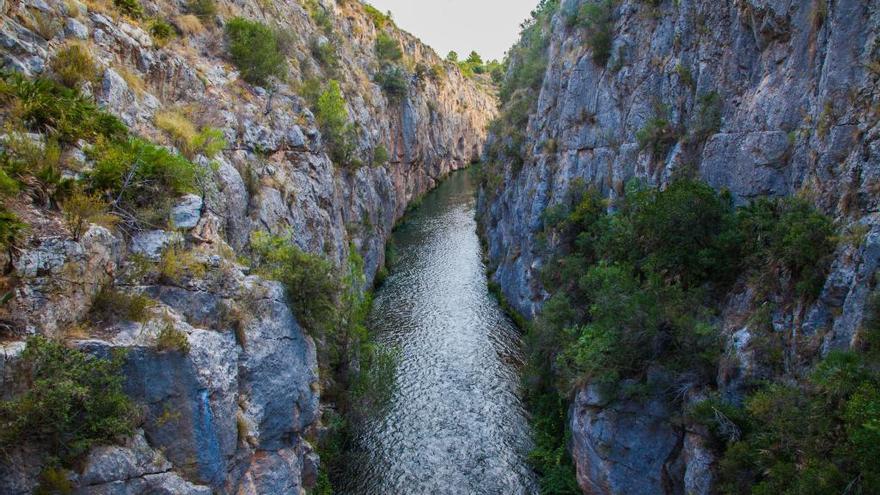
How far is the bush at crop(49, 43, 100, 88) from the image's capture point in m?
12.9

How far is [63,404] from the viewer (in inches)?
328

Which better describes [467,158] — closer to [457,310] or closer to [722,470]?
[457,310]

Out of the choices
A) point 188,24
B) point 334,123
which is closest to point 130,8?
point 188,24

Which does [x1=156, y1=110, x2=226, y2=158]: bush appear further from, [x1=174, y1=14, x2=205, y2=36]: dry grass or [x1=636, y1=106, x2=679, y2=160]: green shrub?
[x1=636, y1=106, x2=679, y2=160]: green shrub

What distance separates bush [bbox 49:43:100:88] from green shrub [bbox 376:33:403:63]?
155ft

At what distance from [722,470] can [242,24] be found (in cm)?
2742

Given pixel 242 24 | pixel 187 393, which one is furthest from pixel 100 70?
pixel 242 24

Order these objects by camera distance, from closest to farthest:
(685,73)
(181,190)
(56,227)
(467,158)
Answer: (56,227)
(181,190)
(685,73)
(467,158)

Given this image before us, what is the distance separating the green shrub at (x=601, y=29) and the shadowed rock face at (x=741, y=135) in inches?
25.9

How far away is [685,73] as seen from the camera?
19.6 metres

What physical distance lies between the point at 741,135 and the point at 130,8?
75.3 feet

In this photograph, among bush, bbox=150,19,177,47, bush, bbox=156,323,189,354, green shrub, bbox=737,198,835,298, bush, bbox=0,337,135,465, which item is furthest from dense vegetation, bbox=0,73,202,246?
green shrub, bbox=737,198,835,298

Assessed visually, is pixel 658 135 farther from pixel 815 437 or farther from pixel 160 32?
pixel 160 32

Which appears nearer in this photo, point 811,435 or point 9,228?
point 9,228
